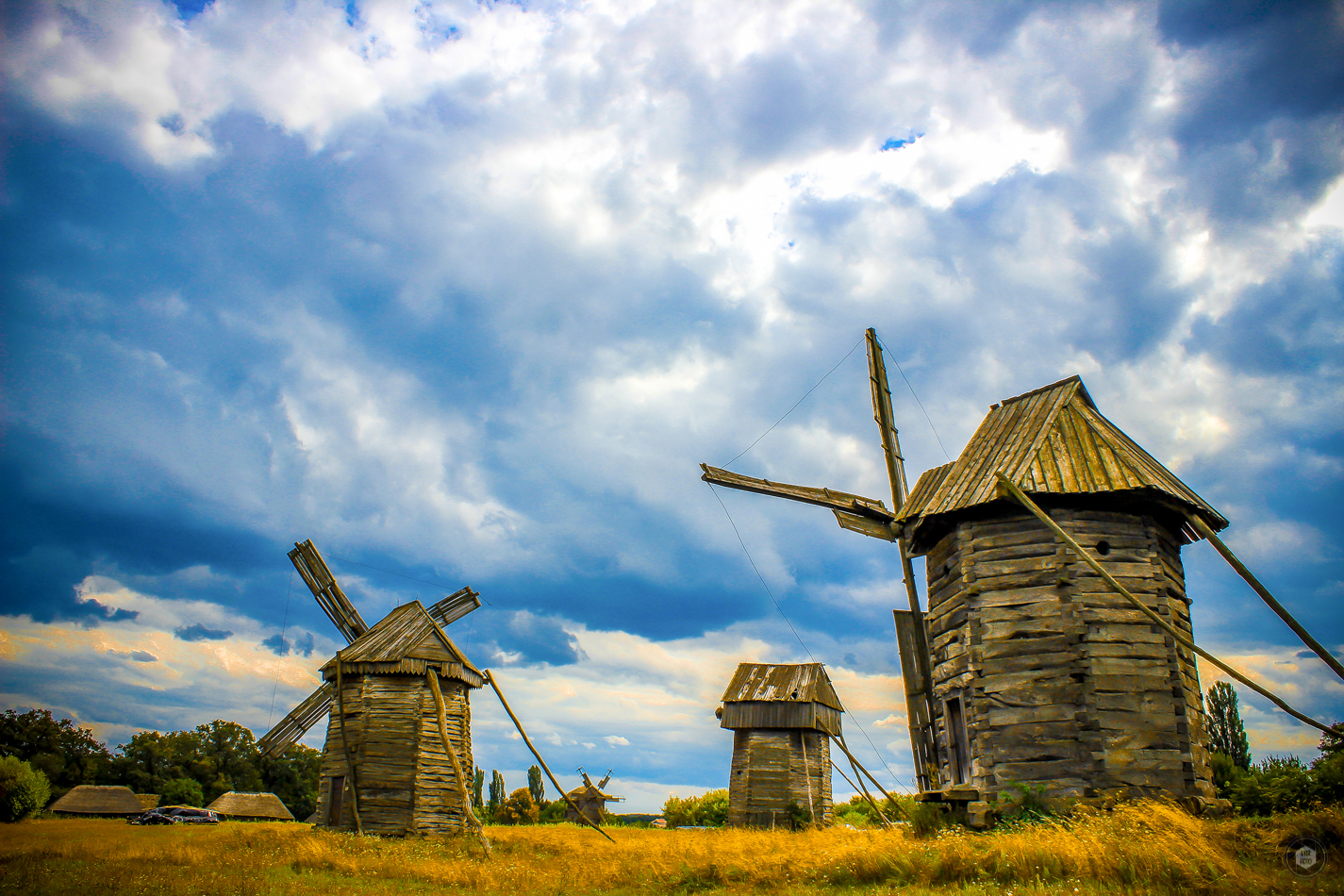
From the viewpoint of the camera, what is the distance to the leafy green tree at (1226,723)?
84.3ft

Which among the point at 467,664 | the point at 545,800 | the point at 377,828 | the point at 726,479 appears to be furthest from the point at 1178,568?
the point at 545,800

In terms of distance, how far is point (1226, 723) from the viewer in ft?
86.6

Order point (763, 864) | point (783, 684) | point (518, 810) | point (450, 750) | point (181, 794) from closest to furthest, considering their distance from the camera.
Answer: point (763, 864), point (450, 750), point (783, 684), point (518, 810), point (181, 794)

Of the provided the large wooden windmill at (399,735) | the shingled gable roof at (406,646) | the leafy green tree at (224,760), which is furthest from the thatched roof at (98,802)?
the shingled gable roof at (406,646)

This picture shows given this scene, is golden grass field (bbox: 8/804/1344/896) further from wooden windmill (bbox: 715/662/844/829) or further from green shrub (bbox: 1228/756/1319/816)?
wooden windmill (bbox: 715/662/844/829)

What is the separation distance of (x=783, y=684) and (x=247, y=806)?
44.9 metres

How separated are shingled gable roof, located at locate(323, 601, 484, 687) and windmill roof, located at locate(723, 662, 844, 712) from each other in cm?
1178

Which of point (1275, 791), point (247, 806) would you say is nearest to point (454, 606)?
point (1275, 791)

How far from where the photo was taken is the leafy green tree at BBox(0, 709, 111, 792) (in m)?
50.0

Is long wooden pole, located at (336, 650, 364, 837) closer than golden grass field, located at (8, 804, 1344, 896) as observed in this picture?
No

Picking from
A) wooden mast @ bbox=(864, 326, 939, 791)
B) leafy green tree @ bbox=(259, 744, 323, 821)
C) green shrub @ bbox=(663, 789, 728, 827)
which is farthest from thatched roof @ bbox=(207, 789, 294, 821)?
wooden mast @ bbox=(864, 326, 939, 791)

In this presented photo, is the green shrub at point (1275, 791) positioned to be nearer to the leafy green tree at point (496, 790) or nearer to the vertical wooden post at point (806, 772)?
the vertical wooden post at point (806, 772)

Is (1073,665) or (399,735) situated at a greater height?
(1073,665)

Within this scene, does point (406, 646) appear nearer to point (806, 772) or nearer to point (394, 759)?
point (394, 759)
